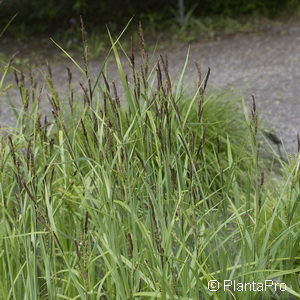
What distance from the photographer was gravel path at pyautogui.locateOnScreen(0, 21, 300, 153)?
216 inches

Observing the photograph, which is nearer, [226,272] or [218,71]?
[226,272]

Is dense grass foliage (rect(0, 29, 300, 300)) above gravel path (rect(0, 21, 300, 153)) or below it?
above

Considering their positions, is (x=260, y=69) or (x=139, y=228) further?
(x=260, y=69)

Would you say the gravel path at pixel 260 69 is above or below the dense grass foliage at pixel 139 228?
below

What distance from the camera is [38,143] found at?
289 cm

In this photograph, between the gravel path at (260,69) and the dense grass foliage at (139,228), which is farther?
the gravel path at (260,69)

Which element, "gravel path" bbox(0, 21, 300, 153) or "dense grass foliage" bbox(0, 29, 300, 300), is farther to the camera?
"gravel path" bbox(0, 21, 300, 153)

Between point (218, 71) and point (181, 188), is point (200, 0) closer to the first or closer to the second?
point (218, 71)

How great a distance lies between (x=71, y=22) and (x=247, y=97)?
3.92 m

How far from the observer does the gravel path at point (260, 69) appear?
18.0ft

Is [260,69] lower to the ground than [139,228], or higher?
lower

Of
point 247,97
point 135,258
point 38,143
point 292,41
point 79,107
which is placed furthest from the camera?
point 292,41

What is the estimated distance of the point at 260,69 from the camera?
7.02 meters

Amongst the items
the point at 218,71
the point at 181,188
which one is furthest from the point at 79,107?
the point at 218,71
